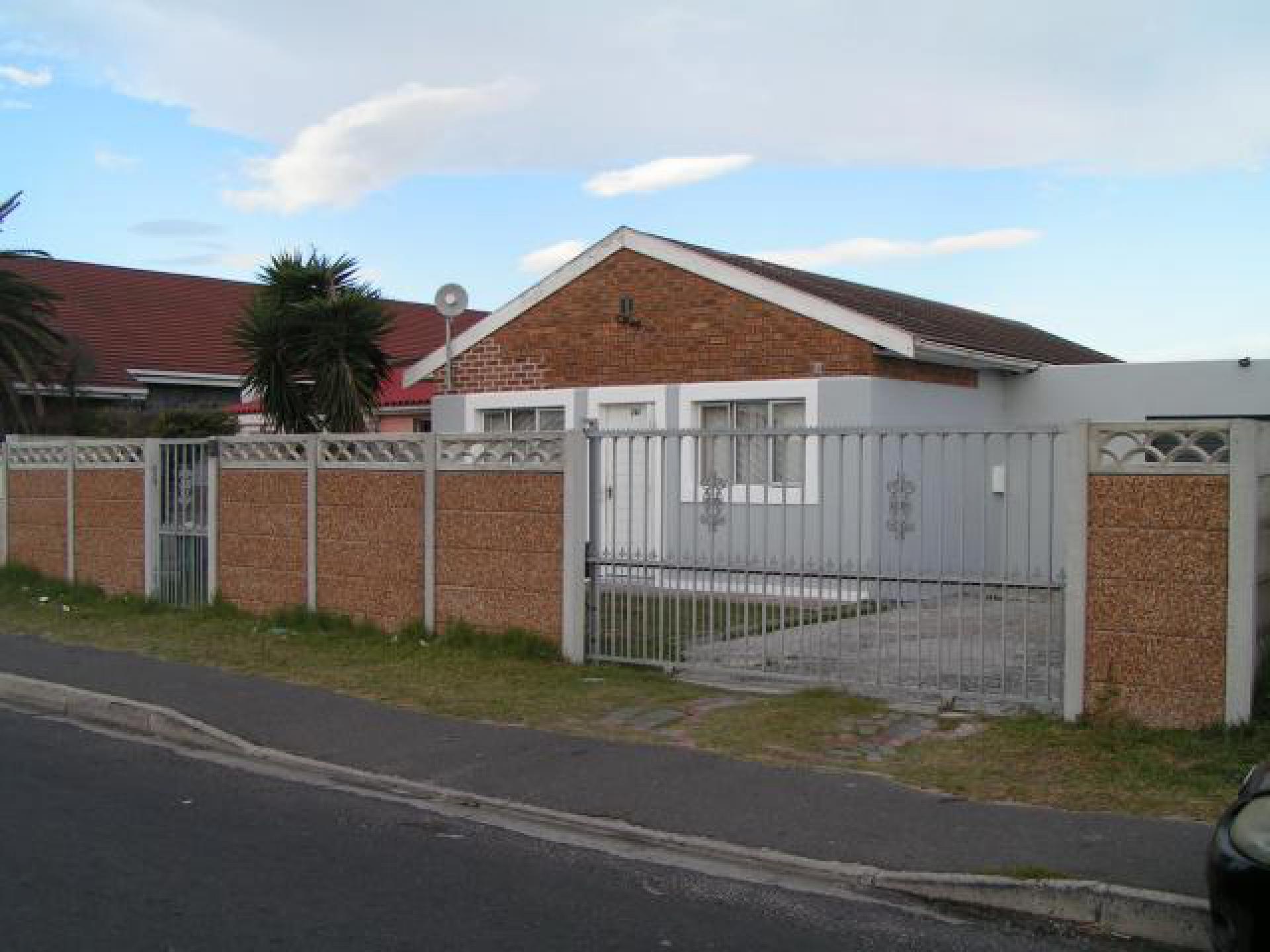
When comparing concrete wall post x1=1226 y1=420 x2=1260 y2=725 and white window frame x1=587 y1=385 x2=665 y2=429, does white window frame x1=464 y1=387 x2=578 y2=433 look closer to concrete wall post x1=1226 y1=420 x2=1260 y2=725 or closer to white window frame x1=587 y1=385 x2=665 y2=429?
white window frame x1=587 y1=385 x2=665 y2=429

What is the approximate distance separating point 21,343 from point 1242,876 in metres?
20.7

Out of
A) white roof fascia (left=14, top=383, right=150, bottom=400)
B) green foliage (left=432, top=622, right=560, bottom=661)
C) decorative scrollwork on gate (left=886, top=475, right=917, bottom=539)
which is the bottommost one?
green foliage (left=432, top=622, right=560, bottom=661)

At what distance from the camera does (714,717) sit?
8.80m

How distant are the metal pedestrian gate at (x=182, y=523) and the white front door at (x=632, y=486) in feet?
Answer: 14.4

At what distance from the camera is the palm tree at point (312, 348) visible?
1744 centimetres

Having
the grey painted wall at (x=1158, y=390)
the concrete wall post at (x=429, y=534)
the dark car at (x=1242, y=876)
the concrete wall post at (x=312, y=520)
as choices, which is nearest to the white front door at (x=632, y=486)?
the concrete wall post at (x=429, y=534)

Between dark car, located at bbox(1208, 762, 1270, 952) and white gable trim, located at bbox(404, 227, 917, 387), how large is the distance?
1032 centimetres

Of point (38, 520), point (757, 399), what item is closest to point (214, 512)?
point (38, 520)

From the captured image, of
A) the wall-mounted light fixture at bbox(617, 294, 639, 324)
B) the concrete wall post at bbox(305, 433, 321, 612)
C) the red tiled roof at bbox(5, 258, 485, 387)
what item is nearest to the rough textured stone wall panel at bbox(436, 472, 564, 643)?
the concrete wall post at bbox(305, 433, 321, 612)

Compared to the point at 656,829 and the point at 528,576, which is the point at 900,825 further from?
the point at 528,576

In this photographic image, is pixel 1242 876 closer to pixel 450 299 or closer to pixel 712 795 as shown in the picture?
pixel 712 795

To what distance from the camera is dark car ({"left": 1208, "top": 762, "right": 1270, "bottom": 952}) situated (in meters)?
3.97

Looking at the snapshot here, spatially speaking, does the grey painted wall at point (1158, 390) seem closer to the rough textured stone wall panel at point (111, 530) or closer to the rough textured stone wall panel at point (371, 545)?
the rough textured stone wall panel at point (371, 545)

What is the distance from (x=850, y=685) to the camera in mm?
9219
